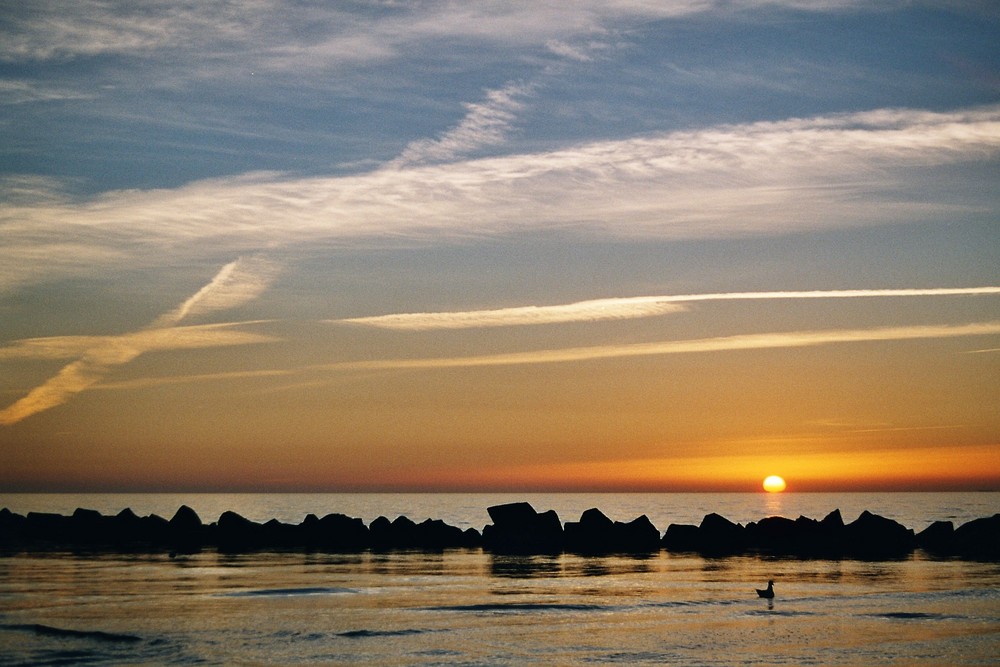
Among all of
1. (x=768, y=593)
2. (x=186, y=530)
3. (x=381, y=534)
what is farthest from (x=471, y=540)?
(x=768, y=593)

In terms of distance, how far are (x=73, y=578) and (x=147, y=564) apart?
31.1 feet

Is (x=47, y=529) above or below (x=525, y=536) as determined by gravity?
above

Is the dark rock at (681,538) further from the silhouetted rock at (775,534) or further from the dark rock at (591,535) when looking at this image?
the dark rock at (591,535)

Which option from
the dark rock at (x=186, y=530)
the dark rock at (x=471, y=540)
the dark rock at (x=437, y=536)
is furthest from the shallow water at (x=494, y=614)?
the dark rock at (x=186, y=530)

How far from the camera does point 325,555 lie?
2694 inches

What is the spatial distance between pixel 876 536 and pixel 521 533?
25126mm

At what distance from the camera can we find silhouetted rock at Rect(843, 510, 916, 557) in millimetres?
73000

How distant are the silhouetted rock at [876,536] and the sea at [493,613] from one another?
11826mm

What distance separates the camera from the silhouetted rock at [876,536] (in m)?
73.0

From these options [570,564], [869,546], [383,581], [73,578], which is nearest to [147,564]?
[73,578]

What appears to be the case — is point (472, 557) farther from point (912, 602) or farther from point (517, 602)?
point (912, 602)

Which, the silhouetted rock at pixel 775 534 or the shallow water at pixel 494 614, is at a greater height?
the silhouetted rock at pixel 775 534

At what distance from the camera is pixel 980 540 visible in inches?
2753

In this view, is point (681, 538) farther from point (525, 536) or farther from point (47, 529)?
point (47, 529)
